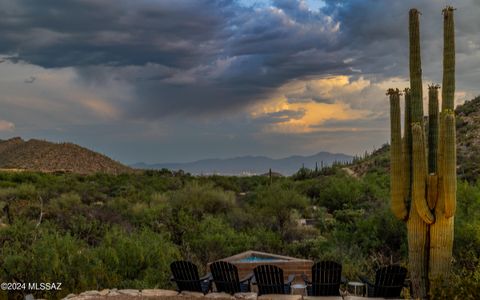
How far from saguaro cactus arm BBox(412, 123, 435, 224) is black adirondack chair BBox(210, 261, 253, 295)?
3.18m

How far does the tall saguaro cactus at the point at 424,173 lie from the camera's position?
9.48 meters

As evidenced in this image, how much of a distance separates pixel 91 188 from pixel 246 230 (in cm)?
1681

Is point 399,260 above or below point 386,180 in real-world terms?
below

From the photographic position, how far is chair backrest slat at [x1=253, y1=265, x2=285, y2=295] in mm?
9812

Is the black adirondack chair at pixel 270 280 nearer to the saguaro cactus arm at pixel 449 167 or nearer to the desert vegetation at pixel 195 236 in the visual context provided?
the desert vegetation at pixel 195 236

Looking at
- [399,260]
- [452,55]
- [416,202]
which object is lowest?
[399,260]

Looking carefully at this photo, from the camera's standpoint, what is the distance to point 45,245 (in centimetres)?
1158

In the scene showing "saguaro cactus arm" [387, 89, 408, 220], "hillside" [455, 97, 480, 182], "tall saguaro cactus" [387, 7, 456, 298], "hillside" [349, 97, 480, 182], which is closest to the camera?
"tall saguaro cactus" [387, 7, 456, 298]

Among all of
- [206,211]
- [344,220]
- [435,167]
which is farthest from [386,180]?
[435,167]

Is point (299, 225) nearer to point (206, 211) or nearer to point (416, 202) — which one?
point (206, 211)

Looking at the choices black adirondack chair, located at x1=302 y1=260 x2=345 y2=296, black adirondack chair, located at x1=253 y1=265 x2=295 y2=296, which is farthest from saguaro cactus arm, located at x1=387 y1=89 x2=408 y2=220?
black adirondack chair, located at x1=253 y1=265 x2=295 y2=296

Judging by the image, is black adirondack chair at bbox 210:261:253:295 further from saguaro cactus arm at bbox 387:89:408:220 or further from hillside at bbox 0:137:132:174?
hillside at bbox 0:137:132:174

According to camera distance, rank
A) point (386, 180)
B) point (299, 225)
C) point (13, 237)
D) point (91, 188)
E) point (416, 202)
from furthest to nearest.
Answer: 1. point (91, 188)
2. point (386, 180)
3. point (299, 225)
4. point (13, 237)
5. point (416, 202)

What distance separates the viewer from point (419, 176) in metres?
9.52
